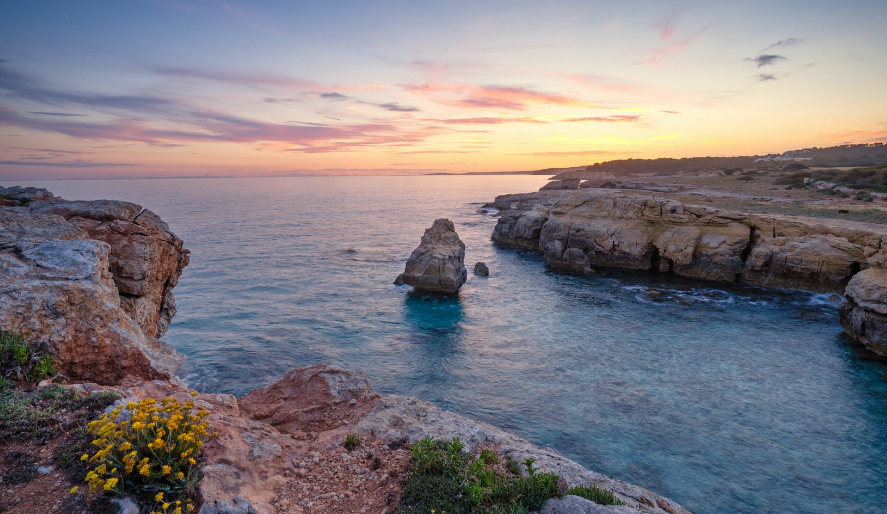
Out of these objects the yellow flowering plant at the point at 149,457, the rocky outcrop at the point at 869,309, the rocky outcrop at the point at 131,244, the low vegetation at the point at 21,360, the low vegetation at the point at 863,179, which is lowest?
the rocky outcrop at the point at 869,309

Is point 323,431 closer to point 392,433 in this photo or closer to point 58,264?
point 392,433

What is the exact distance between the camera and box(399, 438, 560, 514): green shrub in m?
6.58

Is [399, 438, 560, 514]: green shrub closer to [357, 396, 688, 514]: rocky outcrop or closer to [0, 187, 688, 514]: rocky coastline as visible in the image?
[0, 187, 688, 514]: rocky coastline

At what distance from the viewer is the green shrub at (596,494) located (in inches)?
274

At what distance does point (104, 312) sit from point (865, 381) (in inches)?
1309

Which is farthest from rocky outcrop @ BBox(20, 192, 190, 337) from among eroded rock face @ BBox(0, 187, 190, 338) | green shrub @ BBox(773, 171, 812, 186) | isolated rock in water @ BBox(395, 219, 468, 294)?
green shrub @ BBox(773, 171, 812, 186)

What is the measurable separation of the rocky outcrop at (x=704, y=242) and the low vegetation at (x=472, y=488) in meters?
34.8

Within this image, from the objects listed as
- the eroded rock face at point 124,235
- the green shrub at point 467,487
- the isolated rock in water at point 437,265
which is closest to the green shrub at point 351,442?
the green shrub at point 467,487

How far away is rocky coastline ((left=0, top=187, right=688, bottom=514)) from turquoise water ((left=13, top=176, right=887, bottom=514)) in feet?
30.9

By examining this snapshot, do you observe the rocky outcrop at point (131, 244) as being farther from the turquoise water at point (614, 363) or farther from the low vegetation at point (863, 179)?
the low vegetation at point (863, 179)

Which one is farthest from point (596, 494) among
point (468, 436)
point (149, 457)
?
point (149, 457)

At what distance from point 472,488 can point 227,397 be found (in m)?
6.44

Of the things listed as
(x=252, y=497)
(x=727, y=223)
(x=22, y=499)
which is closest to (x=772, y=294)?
(x=727, y=223)

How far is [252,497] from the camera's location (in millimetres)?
6434
